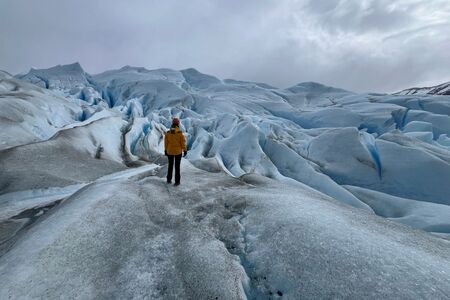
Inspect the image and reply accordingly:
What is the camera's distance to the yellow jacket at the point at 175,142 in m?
9.21

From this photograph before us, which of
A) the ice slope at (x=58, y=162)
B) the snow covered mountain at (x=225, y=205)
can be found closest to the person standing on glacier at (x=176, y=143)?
the snow covered mountain at (x=225, y=205)

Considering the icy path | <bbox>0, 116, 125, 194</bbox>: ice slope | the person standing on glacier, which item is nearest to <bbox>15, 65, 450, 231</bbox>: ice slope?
<bbox>0, 116, 125, 194</bbox>: ice slope

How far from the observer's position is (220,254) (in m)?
5.42

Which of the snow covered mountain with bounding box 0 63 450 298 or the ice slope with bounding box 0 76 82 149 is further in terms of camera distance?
the ice slope with bounding box 0 76 82 149

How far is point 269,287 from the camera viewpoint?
4.69 meters

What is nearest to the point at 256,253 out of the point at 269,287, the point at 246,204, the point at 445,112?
the point at 269,287

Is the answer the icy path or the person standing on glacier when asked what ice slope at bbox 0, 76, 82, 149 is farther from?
the icy path

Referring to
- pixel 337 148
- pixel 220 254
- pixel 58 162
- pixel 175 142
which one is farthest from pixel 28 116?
pixel 337 148

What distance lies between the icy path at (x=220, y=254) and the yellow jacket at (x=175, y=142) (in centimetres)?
220

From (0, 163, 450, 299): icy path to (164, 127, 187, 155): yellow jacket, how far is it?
86.7 inches

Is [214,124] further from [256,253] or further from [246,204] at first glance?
[256,253]

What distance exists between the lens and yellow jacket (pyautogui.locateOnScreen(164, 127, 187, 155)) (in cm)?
921

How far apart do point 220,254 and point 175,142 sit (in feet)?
14.8

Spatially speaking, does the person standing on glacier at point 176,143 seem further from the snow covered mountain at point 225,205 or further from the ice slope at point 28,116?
the ice slope at point 28,116
